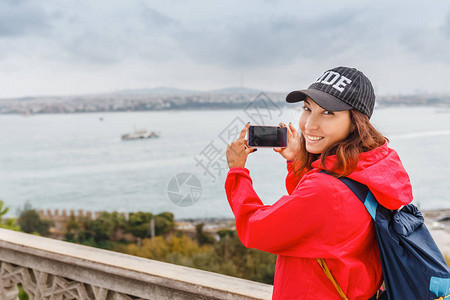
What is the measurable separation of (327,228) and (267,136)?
0.98ft

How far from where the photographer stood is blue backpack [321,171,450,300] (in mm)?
698

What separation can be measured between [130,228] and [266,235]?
124 ft

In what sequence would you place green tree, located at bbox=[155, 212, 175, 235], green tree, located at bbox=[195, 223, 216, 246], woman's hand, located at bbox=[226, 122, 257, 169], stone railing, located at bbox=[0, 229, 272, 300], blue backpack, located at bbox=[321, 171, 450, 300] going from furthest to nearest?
green tree, located at bbox=[155, 212, 175, 235]
green tree, located at bbox=[195, 223, 216, 246]
stone railing, located at bbox=[0, 229, 272, 300]
woman's hand, located at bbox=[226, 122, 257, 169]
blue backpack, located at bbox=[321, 171, 450, 300]

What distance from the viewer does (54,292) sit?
147 cm

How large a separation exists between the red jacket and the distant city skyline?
183 feet

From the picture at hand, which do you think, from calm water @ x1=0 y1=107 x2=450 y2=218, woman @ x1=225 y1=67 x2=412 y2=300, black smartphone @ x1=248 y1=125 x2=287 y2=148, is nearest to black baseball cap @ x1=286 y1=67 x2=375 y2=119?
woman @ x1=225 y1=67 x2=412 y2=300

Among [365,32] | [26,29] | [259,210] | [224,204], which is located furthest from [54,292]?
[26,29]

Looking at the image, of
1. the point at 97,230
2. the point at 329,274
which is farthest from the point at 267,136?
the point at 97,230

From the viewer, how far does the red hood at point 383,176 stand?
700 mm

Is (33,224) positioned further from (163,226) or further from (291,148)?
(291,148)

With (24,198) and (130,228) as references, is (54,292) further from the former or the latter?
(24,198)

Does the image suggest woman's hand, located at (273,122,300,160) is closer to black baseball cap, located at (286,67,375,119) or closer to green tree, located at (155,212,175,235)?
black baseball cap, located at (286,67,375,119)

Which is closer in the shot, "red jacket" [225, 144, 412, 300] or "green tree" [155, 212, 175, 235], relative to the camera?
"red jacket" [225, 144, 412, 300]

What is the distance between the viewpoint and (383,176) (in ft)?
2.33
